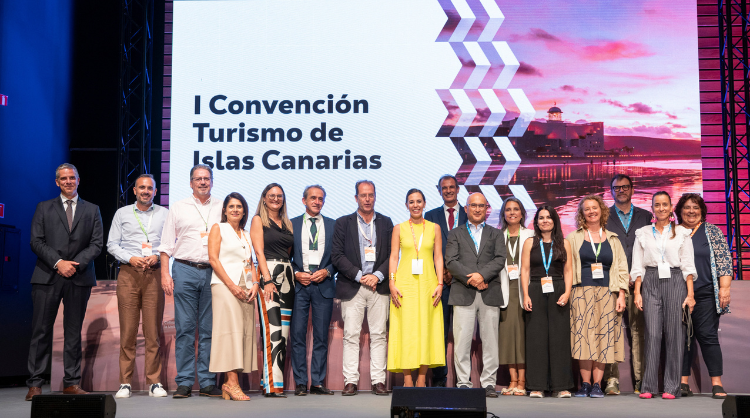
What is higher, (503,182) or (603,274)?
(503,182)

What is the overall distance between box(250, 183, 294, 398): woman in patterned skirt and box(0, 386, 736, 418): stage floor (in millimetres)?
209

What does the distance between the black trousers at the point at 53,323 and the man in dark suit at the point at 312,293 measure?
150 cm

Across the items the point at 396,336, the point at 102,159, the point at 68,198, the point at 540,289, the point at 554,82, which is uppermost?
the point at 554,82

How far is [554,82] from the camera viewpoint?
6.56 m

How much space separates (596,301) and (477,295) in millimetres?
810

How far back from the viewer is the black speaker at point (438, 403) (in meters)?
2.82

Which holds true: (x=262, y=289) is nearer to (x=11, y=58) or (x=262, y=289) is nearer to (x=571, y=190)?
(x=571, y=190)

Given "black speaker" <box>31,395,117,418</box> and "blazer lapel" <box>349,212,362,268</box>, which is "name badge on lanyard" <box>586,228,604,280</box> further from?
"black speaker" <box>31,395,117,418</box>

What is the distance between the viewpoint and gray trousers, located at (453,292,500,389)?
4582mm

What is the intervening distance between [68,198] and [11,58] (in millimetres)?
2543

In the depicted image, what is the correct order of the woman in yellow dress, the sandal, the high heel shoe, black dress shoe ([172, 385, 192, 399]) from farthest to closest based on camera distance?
1. the sandal
2. the woman in yellow dress
3. black dress shoe ([172, 385, 192, 399])
4. the high heel shoe

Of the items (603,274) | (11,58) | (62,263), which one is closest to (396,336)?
(603,274)

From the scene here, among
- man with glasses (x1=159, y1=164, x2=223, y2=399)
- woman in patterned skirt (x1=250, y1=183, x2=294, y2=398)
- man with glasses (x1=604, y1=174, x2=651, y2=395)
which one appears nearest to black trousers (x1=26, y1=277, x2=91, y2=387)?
man with glasses (x1=159, y1=164, x2=223, y2=399)

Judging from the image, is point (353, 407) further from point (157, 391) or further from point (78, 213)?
point (78, 213)
